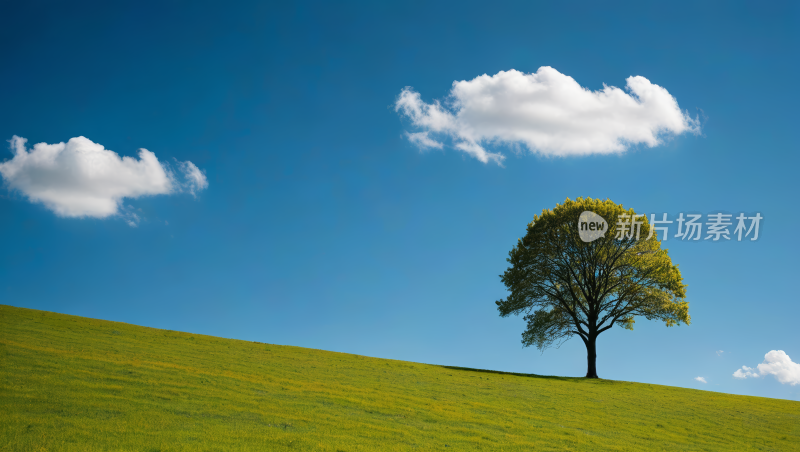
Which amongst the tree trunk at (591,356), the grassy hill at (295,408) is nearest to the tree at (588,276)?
the tree trunk at (591,356)

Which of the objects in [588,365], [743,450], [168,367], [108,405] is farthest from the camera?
[588,365]

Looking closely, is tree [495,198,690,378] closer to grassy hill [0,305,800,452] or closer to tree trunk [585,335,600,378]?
tree trunk [585,335,600,378]

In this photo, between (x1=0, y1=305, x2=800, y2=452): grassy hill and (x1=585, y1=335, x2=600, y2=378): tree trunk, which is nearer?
(x1=0, y1=305, x2=800, y2=452): grassy hill

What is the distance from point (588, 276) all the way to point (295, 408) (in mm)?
38103

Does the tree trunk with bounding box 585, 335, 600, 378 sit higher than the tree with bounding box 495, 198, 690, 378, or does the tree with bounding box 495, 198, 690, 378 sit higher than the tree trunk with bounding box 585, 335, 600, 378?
the tree with bounding box 495, 198, 690, 378

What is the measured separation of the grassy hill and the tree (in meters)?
12.2

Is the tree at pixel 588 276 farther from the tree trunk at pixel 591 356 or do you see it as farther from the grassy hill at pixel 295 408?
the grassy hill at pixel 295 408

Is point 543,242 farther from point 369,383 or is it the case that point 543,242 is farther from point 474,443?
point 474,443

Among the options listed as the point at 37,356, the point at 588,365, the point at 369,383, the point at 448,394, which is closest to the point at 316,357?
the point at 369,383

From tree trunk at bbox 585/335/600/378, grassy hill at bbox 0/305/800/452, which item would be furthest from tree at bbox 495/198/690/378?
grassy hill at bbox 0/305/800/452

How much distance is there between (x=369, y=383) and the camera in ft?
89.9

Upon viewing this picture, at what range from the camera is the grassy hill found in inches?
536

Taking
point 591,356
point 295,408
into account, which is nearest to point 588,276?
point 591,356

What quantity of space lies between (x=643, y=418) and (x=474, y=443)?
14.7 metres
